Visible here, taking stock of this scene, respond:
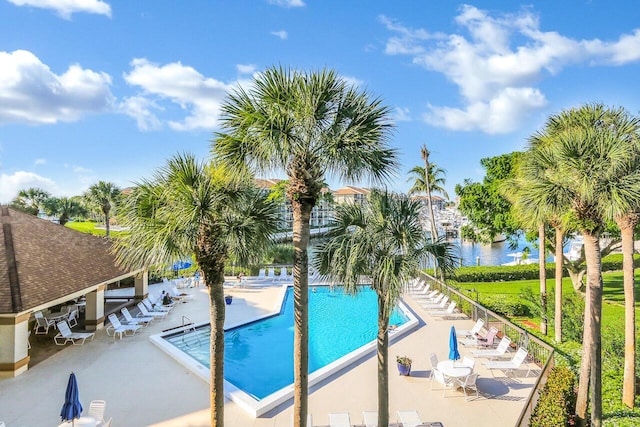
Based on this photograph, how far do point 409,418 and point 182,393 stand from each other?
6.39 m

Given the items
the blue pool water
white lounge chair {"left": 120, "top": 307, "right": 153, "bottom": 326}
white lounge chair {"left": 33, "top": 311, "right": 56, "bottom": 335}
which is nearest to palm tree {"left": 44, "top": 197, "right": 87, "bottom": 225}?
white lounge chair {"left": 33, "top": 311, "right": 56, "bottom": 335}

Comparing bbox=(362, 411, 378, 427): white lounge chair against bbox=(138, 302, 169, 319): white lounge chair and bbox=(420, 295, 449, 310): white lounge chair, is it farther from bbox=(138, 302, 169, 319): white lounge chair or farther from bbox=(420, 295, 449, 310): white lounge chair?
bbox=(138, 302, 169, 319): white lounge chair

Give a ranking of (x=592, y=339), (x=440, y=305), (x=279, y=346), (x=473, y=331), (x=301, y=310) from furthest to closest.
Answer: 1. (x=440, y=305)
2. (x=279, y=346)
3. (x=473, y=331)
4. (x=592, y=339)
5. (x=301, y=310)

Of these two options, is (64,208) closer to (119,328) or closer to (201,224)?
(119,328)

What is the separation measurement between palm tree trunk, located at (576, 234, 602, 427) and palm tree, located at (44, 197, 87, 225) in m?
48.4

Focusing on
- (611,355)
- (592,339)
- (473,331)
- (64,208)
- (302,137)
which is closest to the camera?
(302,137)

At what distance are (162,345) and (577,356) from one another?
1501 centimetres

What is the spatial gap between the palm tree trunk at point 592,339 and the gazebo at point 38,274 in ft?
45.3

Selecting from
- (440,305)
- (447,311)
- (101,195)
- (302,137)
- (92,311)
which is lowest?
(447,311)

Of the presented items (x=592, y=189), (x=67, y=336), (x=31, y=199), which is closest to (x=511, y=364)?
(x=592, y=189)

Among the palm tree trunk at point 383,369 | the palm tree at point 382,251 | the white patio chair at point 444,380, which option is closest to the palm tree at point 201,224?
the palm tree at point 382,251

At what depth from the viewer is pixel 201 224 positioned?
734 cm

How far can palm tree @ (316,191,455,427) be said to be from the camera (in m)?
7.47

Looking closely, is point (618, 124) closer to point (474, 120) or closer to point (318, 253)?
point (318, 253)
